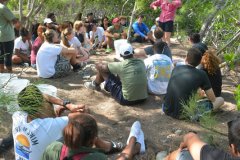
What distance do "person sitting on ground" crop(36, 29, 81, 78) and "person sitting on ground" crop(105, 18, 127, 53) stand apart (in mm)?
2420

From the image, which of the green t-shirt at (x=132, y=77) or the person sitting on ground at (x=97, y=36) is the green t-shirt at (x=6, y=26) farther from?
the person sitting on ground at (x=97, y=36)

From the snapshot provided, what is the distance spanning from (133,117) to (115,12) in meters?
8.83

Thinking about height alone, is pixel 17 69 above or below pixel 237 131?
below

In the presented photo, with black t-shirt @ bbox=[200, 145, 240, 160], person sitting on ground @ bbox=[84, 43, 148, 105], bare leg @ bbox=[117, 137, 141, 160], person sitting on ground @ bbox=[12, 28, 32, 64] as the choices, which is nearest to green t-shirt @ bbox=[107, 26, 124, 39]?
person sitting on ground @ bbox=[12, 28, 32, 64]

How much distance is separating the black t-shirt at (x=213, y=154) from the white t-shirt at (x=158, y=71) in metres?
2.73

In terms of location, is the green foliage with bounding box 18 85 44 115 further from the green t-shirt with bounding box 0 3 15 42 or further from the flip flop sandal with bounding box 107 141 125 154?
the green t-shirt with bounding box 0 3 15 42

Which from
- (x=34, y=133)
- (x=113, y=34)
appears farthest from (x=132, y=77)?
(x=113, y=34)

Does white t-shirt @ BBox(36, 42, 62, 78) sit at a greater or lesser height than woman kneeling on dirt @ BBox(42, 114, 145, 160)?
lesser

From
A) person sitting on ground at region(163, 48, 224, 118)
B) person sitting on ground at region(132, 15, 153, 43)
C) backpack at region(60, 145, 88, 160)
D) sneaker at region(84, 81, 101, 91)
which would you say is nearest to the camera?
backpack at region(60, 145, 88, 160)

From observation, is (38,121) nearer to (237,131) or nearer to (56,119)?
(56,119)

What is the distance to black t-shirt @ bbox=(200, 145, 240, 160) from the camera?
2.15 m

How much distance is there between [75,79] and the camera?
19.3ft

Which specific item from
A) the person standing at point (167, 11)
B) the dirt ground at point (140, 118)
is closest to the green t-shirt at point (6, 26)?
the dirt ground at point (140, 118)

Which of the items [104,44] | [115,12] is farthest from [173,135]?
[115,12]
